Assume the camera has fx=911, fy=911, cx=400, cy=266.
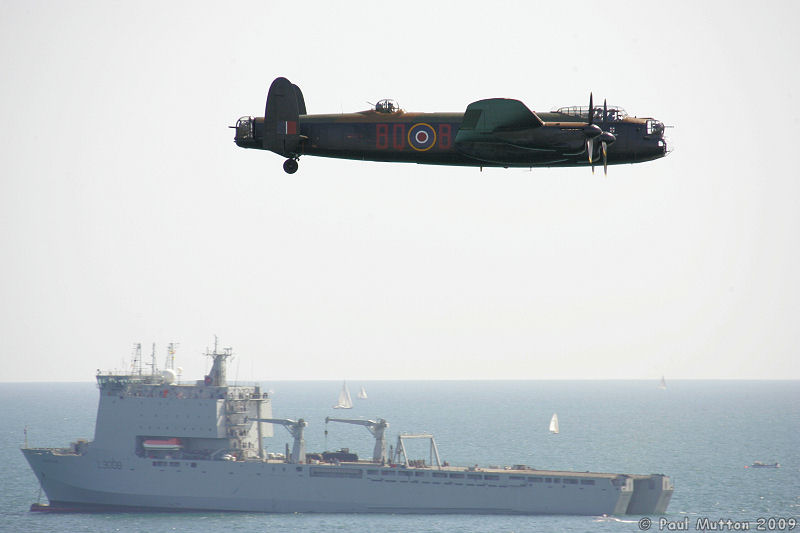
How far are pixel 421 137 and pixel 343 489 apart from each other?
143ft

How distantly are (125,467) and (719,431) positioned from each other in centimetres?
11756

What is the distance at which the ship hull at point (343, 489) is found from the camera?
62031 mm

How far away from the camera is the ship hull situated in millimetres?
62031

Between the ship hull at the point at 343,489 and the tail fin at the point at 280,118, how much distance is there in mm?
42470

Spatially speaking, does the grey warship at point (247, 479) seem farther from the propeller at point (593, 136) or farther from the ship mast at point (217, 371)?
the propeller at point (593, 136)

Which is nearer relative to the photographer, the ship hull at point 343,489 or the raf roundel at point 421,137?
the raf roundel at point 421,137

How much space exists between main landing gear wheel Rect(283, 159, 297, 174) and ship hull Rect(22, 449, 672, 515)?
42.2 meters

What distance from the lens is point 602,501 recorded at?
6175 cm

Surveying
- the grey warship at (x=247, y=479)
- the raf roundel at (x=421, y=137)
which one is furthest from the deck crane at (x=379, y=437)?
the raf roundel at (x=421, y=137)

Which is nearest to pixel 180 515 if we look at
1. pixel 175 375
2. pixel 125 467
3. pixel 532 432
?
pixel 125 467

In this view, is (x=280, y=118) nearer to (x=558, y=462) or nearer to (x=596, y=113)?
(x=596, y=113)

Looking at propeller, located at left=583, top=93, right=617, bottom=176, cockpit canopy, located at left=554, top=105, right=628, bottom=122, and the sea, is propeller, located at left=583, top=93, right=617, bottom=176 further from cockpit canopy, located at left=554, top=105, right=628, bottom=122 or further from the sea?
the sea

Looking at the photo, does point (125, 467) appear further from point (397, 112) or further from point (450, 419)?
point (450, 419)

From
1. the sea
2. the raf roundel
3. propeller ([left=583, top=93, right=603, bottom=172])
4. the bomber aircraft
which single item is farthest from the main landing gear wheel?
the sea
